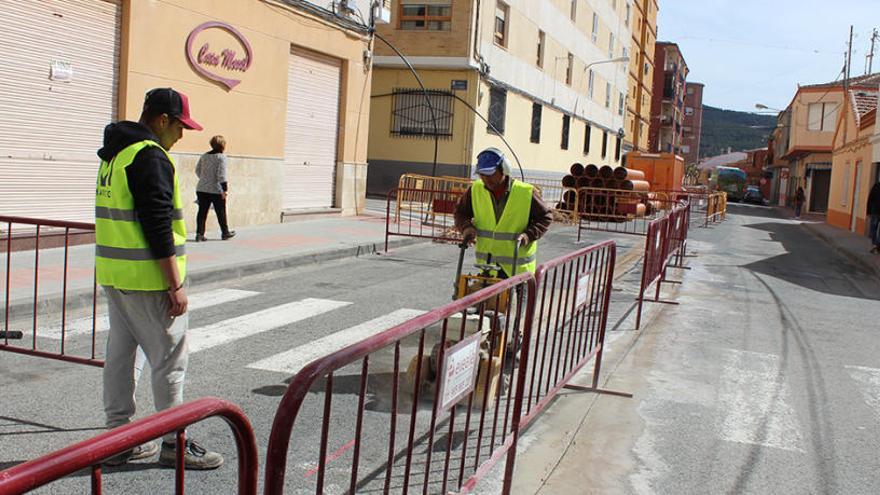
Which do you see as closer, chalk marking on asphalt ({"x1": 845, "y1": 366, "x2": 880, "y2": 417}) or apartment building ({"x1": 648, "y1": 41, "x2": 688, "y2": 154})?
chalk marking on asphalt ({"x1": 845, "y1": 366, "x2": 880, "y2": 417})

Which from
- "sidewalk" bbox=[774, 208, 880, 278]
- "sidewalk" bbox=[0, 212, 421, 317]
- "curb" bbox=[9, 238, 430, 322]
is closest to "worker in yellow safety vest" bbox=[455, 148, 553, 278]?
"curb" bbox=[9, 238, 430, 322]

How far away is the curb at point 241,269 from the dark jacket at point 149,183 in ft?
14.2

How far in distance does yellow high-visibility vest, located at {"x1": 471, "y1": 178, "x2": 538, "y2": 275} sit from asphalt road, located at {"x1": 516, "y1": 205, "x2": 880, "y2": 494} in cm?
111

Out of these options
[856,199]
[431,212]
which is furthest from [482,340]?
[856,199]

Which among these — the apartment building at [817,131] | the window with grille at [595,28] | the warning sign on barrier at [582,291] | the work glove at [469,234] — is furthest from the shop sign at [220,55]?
the apartment building at [817,131]

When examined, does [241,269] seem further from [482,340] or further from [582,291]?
[482,340]

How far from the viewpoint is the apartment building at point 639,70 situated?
56000 millimetres

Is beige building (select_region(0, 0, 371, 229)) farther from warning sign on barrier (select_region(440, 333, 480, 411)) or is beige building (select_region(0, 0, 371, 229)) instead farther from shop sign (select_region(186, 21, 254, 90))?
warning sign on barrier (select_region(440, 333, 480, 411))

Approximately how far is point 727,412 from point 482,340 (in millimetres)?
2302

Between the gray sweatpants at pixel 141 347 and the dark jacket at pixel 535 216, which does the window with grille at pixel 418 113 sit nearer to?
the dark jacket at pixel 535 216

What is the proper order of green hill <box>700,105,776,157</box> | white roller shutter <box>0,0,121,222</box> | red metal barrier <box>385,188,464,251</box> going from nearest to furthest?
white roller shutter <box>0,0,121,222</box> → red metal barrier <box>385,188,464,251</box> → green hill <box>700,105,776,157</box>

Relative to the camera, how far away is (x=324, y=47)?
1789 centimetres

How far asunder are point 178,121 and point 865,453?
454 cm

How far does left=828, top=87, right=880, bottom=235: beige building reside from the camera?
28156 mm
